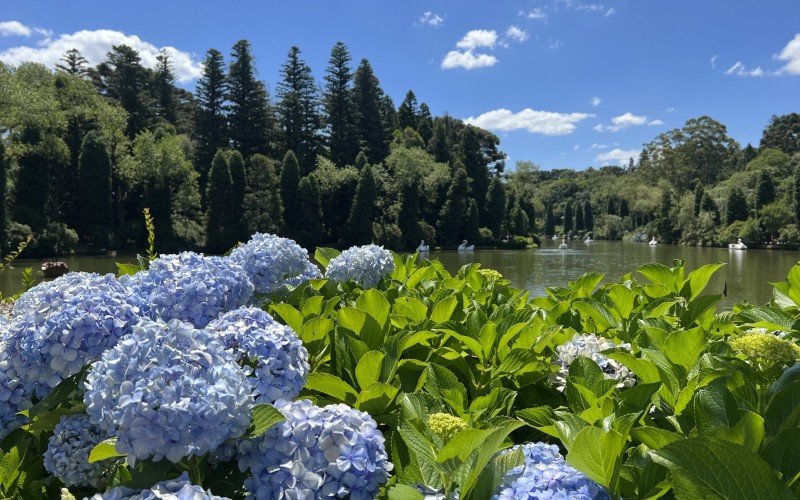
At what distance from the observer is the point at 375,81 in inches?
2083

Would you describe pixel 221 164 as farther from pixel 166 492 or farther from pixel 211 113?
pixel 166 492

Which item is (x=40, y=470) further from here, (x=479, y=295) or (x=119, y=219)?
(x=119, y=219)

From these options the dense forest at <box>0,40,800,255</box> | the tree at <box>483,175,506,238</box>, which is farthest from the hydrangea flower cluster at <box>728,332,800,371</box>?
the tree at <box>483,175,506,238</box>

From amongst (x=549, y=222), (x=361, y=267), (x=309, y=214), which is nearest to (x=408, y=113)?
(x=309, y=214)

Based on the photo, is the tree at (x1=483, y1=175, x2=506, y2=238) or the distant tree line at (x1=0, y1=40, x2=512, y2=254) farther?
the tree at (x1=483, y1=175, x2=506, y2=238)

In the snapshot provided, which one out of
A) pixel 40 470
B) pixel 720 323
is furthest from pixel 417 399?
pixel 720 323

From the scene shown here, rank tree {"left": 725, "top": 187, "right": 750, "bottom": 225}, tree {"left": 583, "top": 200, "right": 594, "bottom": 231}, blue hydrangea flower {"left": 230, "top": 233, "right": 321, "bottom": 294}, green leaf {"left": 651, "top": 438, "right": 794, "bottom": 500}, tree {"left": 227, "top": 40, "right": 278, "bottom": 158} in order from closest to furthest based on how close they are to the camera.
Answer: green leaf {"left": 651, "top": 438, "right": 794, "bottom": 500}, blue hydrangea flower {"left": 230, "top": 233, "right": 321, "bottom": 294}, tree {"left": 227, "top": 40, "right": 278, "bottom": 158}, tree {"left": 725, "top": 187, "right": 750, "bottom": 225}, tree {"left": 583, "top": 200, "right": 594, "bottom": 231}

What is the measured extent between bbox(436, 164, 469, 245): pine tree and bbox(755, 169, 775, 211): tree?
1039 inches

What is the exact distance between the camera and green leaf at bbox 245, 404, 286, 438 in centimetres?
99

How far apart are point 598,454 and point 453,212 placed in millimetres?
48113

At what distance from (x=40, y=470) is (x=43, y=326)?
1.33ft

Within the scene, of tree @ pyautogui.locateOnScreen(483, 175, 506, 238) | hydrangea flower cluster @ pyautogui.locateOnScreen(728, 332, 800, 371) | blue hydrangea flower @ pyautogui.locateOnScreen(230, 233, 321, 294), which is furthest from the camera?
tree @ pyautogui.locateOnScreen(483, 175, 506, 238)

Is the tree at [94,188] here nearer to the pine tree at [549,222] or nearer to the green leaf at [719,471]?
the green leaf at [719,471]

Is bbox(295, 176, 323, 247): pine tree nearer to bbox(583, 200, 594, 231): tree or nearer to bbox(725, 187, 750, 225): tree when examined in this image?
bbox(725, 187, 750, 225): tree
